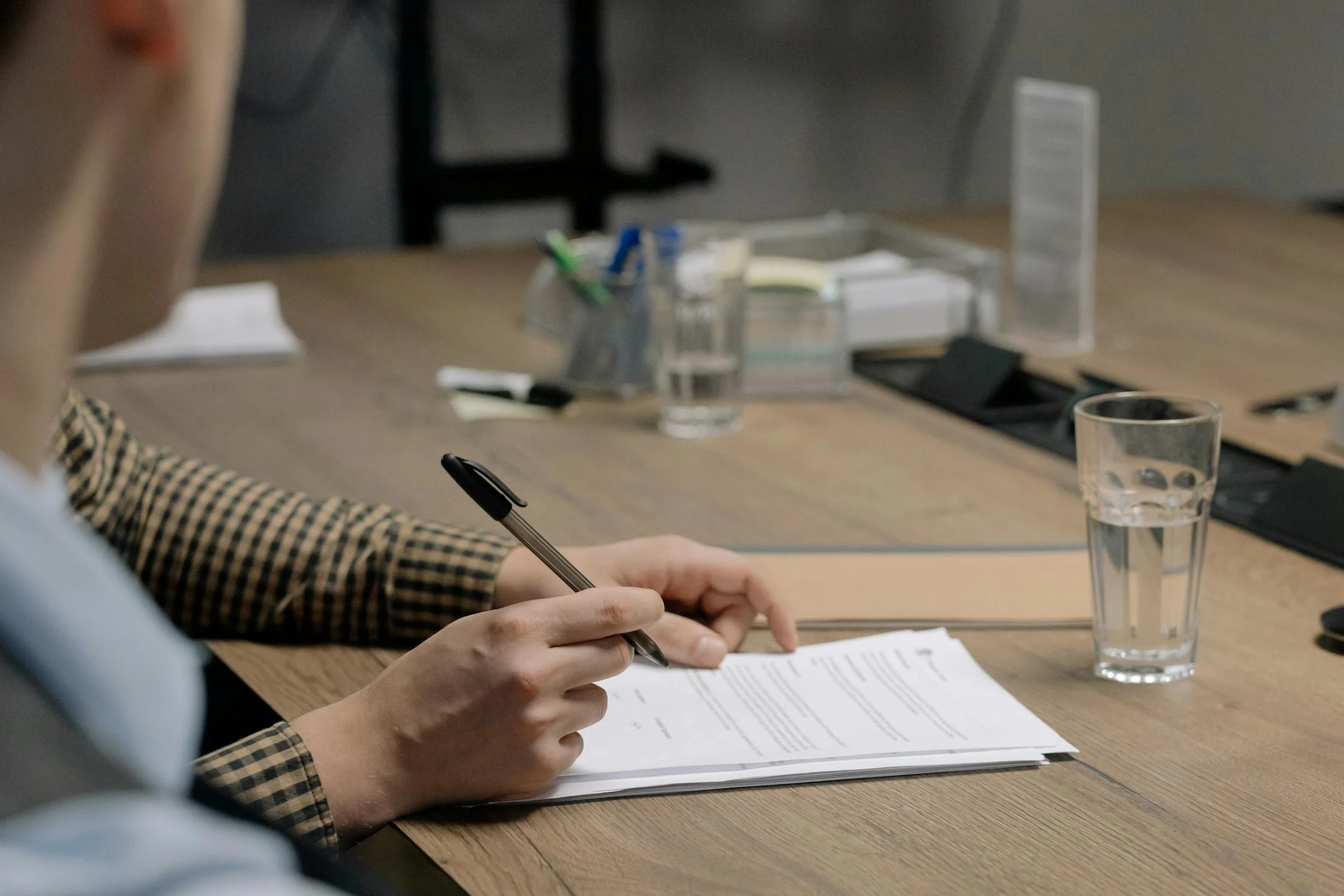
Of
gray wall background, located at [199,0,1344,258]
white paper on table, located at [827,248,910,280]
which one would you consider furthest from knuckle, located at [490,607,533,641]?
gray wall background, located at [199,0,1344,258]

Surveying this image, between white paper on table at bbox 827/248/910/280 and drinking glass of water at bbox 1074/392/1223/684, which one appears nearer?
drinking glass of water at bbox 1074/392/1223/684

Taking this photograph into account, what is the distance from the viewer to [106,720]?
0.44 meters

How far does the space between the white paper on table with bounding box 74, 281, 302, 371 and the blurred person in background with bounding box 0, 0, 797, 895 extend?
3.09 ft

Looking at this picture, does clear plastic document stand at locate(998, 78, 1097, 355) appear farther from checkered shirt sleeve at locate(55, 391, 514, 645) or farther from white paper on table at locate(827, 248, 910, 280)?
checkered shirt sleeve at locate(55, 391, 514, 645)

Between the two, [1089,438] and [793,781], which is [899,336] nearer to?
[1089,438]

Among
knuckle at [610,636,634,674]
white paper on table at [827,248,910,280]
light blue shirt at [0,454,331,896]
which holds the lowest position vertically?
knuckle at [610,636,634,674]

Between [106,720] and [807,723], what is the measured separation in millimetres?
529

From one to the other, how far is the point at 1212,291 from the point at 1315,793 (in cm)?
126

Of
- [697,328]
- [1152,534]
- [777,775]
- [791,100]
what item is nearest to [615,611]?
[777,775]

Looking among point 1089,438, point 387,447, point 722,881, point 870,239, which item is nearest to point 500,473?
point 387,447

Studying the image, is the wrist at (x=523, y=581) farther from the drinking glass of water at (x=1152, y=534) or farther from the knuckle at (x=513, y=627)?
the drinking glass of water at (x=1152, y=534)

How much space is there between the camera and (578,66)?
3.52m

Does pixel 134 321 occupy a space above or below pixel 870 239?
above

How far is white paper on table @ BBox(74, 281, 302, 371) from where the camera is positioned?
173 centimetres
